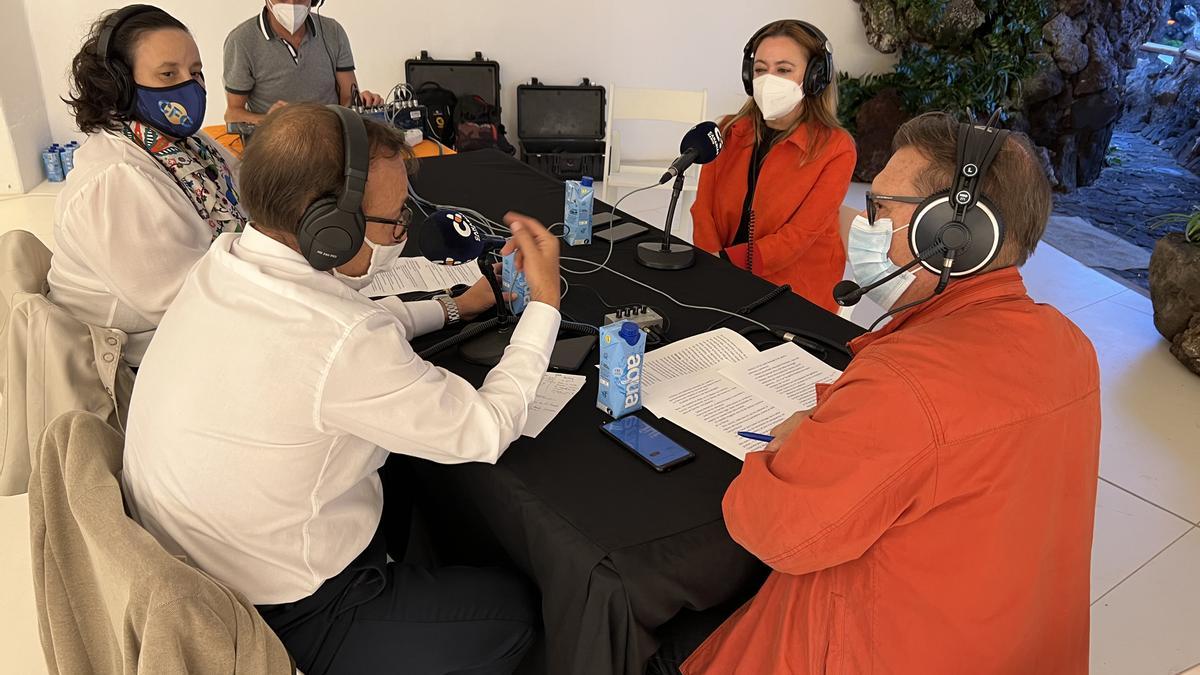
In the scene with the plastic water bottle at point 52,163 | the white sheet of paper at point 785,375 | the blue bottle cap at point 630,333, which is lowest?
the plastic water bottle at point 52,163

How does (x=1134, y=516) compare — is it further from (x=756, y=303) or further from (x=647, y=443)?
(x=647, y=443)

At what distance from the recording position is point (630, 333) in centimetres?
144

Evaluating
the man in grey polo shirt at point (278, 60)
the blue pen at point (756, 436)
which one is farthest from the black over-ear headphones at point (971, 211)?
the man in grey polo shirt at point (278, 60)

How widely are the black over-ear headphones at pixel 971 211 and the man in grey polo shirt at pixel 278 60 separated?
2723 millimetres

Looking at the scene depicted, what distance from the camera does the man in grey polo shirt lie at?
3.23 m

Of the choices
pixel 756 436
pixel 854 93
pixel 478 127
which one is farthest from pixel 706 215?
pixel 854 93

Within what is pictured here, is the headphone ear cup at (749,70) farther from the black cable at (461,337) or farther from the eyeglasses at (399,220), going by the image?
the eyeglasses at (399,220)

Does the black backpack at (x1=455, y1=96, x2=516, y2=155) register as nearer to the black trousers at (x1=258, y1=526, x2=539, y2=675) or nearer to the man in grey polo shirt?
the man in grey polo shirt

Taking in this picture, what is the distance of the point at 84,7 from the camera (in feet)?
14.5

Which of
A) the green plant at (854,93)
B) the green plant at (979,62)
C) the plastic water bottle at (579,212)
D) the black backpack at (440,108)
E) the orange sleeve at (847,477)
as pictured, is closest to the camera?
the orange sleeve at (847,477)

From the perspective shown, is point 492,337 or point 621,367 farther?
point 492,337

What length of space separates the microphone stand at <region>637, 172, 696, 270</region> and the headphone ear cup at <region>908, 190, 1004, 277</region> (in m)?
1.02

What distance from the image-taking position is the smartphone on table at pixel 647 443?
1371 mm

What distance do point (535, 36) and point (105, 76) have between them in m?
3.67
